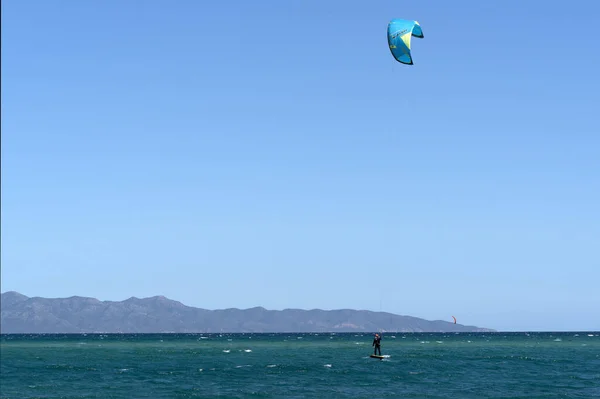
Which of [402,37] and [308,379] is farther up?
[402,37]

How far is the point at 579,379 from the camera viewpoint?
69.3 m

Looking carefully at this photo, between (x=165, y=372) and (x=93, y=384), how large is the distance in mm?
13065

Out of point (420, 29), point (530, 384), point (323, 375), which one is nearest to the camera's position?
point (420, 29)

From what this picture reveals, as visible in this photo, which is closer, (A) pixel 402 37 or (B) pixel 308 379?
(A) pixel 402 37

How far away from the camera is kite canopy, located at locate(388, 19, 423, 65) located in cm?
5834

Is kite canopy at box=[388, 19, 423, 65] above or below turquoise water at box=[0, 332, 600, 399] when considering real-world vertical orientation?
above

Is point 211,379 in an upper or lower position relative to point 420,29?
lower

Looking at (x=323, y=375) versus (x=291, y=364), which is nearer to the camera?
(x=323, y=375)

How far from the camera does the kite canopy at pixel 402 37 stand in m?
58.3

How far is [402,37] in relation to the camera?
58719 mm

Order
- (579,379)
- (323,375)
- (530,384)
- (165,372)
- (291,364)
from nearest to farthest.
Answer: (530,384) → (579,379) → (323,375) → (165,372) → (291,364)

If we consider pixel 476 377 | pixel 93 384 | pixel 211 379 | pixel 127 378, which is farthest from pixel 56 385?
pixel 476 377

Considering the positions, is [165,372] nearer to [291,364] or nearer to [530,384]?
[291,364]

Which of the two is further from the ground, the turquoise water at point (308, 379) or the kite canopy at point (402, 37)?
the kite canopy at point (402, 37)
